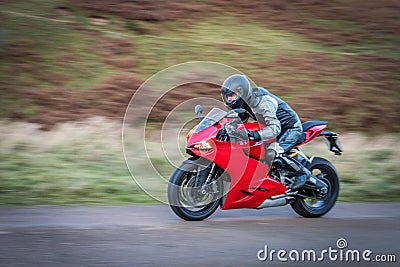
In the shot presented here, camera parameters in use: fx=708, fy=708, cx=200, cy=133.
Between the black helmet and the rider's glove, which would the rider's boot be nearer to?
the rider's glove

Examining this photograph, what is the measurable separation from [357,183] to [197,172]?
4621mm

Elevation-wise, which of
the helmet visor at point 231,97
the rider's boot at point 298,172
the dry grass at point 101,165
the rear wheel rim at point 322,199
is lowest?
the dry grass at point 101,165

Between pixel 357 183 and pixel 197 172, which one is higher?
pixel 197 172

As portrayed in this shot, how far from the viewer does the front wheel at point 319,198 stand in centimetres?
946

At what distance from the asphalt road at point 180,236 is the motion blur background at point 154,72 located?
4.99ft

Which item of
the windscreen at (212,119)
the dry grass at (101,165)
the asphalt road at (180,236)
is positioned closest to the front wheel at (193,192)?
the asphalt road at (180,236)

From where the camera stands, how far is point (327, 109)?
17.6 metres

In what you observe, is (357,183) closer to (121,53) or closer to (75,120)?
(75,120)

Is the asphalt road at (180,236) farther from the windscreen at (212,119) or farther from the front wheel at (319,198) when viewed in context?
the windscreen at (212,119)

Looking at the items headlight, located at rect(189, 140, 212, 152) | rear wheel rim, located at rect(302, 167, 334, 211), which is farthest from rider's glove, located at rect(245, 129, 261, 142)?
rear wheel rim, located at rect(302, 167, 334, 211)

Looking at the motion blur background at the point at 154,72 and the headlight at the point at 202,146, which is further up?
the headlight at the point at 202,146

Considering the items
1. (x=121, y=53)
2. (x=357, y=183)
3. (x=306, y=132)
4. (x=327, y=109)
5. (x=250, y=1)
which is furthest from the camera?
(x=250, y=1)

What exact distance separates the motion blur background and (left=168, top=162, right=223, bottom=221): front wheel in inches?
86.2

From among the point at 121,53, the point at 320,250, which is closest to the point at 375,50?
the point at 121,53
